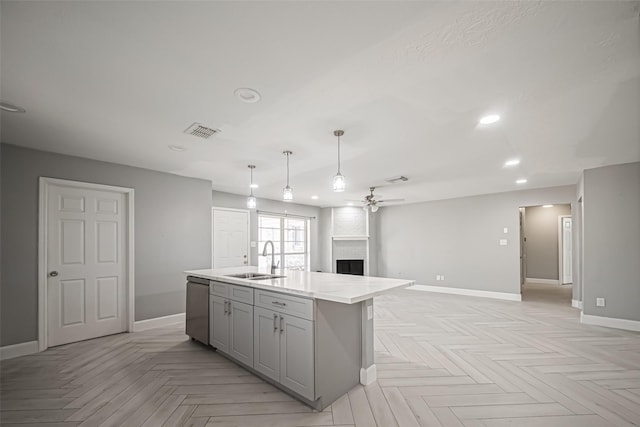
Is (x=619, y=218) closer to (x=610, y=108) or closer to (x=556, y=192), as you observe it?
(x=556, y=192)

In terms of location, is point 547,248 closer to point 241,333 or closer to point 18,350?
point 241,333

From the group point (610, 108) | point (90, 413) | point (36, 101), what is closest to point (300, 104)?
point (36, 101)

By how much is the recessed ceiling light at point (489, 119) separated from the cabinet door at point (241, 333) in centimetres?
282

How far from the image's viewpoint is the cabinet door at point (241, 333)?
287 cm

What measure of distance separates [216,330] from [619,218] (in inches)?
231

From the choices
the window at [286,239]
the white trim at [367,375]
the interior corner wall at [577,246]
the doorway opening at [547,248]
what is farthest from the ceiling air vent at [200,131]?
the doorway opening at [547,248]

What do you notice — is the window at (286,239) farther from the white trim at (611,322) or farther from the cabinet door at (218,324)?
the white trim at (611,322)

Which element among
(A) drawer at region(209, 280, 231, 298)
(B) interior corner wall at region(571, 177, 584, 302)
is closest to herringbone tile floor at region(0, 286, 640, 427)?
(A) drawer at region(209, 280, 231, 298)

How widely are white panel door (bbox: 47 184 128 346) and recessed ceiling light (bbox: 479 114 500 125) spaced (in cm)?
474

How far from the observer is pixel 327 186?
575cm

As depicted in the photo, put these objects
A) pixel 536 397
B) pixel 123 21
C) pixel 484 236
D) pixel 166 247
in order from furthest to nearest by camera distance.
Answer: pixel 484 236
pixel 166 247
pixel 536 397
pixel 123 21

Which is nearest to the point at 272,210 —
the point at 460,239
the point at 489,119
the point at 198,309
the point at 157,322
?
the point at 157,322

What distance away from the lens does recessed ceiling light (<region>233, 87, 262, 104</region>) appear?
2139mm

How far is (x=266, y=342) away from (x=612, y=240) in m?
5.21
